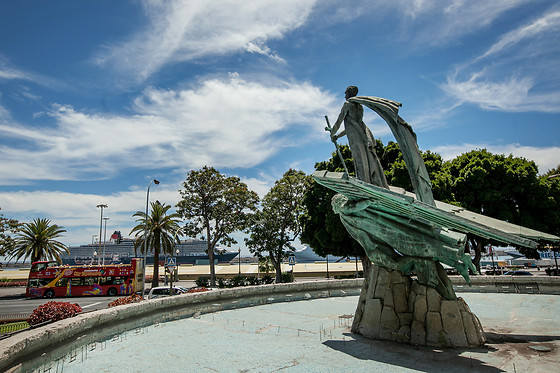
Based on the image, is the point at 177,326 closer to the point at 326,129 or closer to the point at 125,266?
the point at 326,129

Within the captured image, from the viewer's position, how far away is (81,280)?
106ft

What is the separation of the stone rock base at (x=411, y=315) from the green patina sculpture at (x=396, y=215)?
381 millimetres

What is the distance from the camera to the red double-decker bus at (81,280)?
105 feet

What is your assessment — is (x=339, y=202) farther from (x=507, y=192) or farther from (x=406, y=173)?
(x=507, y=192)

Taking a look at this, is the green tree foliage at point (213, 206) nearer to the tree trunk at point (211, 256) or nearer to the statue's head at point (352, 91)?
the tree trunk at point (211, 256)

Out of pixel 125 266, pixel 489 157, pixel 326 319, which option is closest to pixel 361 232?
pixel 326 319

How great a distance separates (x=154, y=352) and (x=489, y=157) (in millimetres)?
29695

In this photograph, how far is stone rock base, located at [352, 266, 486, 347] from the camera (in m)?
7.84

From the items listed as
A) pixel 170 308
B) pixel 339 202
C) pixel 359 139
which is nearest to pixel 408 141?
pixel 359 139

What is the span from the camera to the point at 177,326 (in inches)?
399

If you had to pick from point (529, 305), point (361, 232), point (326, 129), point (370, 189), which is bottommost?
point (529, 305)

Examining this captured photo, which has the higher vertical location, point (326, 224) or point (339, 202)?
point (326, 224)

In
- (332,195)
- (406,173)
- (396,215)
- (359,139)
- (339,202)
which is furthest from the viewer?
(332,195)

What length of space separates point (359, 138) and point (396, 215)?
2700 millimetres
